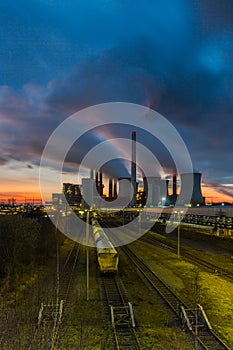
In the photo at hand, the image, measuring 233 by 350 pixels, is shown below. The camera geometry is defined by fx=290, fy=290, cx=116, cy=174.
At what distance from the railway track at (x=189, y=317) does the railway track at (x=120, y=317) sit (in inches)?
96.9

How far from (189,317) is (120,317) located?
349 centimetres

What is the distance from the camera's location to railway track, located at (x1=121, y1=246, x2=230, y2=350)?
11891 millimetres

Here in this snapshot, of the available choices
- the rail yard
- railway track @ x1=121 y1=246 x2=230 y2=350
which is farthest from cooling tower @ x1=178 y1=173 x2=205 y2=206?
railway track @ x1=121 y1=246 x2=230 y2=350

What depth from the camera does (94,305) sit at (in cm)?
1706

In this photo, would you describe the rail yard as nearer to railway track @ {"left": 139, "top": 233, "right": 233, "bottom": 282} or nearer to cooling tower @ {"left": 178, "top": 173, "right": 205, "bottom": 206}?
railway track @ {"left": 139, "top": 233, "right": 233, "bottom": 282}

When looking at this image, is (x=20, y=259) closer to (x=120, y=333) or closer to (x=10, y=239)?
(x=10, y=239)

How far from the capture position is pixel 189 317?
14664 mm

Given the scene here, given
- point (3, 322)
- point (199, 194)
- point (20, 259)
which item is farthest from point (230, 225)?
point (199, 194)

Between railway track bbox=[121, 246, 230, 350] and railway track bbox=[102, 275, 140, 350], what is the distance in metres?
2.46

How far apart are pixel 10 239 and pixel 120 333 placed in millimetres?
16890

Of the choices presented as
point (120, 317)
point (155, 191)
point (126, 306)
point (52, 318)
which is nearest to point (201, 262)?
point (126, 306)

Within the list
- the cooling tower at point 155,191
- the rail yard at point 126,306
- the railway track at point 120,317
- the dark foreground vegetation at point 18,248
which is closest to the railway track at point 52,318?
the rail yard at point 126,306

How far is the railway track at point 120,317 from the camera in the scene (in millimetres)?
12172

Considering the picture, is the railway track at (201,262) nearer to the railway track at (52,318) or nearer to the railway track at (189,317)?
the railway track at (189,317)
